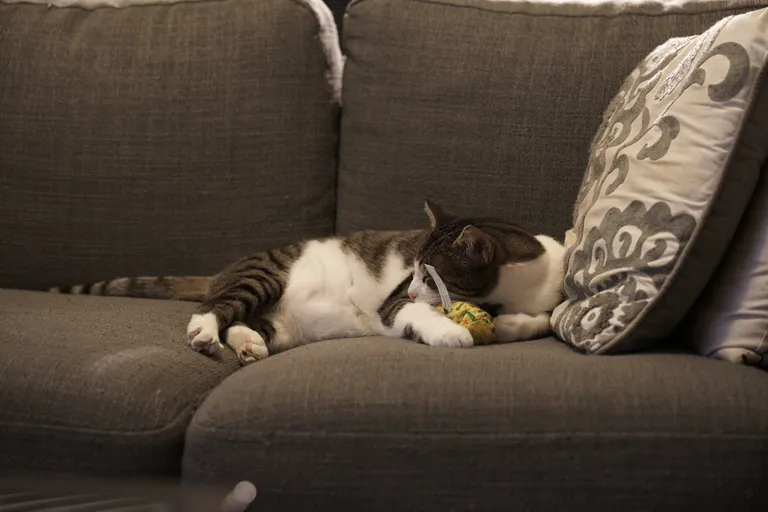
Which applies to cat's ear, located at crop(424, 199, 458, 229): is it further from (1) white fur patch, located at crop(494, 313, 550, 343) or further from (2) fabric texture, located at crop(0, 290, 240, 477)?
(2) fabric texture, located at crop(0, 290, 240, 477)

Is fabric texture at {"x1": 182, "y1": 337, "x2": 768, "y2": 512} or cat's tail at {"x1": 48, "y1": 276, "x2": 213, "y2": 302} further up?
fabric texture at {"x1": 182, "y1": 337, "x2": 768, "y2": 512}

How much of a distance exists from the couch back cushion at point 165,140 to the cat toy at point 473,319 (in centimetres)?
57

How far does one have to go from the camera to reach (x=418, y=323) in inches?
67.8

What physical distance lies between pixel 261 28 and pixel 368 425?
127cm

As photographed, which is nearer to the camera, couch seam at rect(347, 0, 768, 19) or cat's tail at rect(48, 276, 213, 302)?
couch seam at rect(347, 0, 768, 19)

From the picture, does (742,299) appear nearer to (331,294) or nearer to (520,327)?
(520,327)

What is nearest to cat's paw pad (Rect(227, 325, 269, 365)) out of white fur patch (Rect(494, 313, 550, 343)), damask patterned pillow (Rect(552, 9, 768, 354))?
white fur patch (Rect(494, 313, 550, 343))

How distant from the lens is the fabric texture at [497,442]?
4.10ft

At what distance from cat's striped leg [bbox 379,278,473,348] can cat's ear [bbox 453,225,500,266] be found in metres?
0.14

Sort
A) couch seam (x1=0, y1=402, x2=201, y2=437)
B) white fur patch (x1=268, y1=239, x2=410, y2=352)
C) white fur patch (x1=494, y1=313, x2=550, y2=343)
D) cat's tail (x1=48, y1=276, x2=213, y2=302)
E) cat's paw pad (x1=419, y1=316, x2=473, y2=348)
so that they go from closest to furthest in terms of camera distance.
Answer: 1. couch seam (x1=0, y1=402, x2=201, y2=437)
2. cat's paw pad (x1=419, y1=316, x2=473, y2=348)
3. white fur patch (x1=494, y1=313, x2=550, y2=343)
4. white fur patch (x1=268, y1=239, x2=410, y2=352)
5. cat's tail (x1=48, y1=276, x2=213, y2=302)

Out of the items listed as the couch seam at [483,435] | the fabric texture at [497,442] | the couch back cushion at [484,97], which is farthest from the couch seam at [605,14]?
the couch seam at [483,435]

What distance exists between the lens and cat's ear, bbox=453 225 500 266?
176cm

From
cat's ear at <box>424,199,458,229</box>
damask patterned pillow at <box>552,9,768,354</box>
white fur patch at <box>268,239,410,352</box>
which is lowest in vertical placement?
white fur patch at <box>268,239,410,352</box>

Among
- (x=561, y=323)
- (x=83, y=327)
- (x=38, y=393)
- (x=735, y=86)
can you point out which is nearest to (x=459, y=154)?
(x=561, y=323)
